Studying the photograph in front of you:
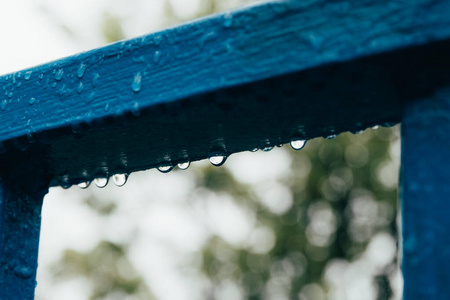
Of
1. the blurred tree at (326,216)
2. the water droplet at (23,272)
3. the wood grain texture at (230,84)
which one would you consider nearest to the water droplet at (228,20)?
the wood grain texture at (230,84)

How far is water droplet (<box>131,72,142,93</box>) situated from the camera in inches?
24.9

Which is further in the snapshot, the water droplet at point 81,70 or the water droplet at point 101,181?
the water droplet at point 101,181

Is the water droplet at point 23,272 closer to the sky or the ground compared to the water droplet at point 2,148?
closer to the ground

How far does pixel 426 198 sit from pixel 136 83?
369 mm

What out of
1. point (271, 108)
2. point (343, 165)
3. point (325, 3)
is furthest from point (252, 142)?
point (343, 165)

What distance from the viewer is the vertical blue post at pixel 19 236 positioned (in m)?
0.75

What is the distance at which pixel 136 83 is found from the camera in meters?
0.64

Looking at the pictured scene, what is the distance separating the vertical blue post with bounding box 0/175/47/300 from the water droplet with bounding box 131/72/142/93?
301mm

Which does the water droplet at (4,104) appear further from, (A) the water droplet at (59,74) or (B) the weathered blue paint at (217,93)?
(A) the water droplet at (59,74)

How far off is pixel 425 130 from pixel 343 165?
944cm

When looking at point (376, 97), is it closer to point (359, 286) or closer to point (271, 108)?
point (271, 108)

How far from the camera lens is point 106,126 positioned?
2.21ft

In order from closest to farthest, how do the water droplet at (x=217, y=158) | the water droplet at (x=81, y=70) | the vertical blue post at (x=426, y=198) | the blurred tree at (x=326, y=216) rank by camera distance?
the vertical blue post at (x=426, y=198) < the water droplet at (x=81, y=70) < the water droplet at (x=217, y=158) < the blurred tree at (x=326, y=216)

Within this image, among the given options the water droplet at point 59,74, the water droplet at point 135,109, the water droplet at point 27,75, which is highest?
the water droplet at point 27,75
